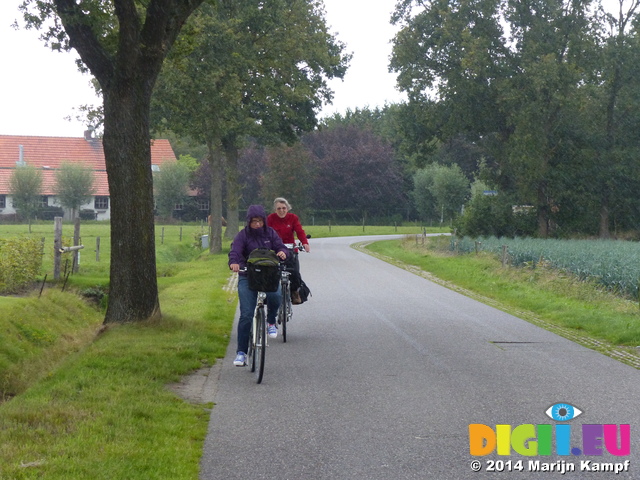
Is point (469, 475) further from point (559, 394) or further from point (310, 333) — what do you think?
point (310, 333)

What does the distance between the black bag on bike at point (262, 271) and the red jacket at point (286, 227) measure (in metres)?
2.72

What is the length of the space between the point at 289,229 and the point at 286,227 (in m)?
0.06

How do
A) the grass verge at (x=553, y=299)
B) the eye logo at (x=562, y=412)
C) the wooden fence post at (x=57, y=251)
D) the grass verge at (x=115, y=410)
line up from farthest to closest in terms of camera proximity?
the wooden fence post at (x=57, y=251) < the grass verge at (x=553, y=299) < the eye logo at (x=562, y=412) < the grass verge at (x=115, y=410)

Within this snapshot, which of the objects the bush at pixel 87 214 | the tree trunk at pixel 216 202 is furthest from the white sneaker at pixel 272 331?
the bush at pixel 87 214

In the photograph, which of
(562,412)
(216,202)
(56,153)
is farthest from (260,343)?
(56,153)

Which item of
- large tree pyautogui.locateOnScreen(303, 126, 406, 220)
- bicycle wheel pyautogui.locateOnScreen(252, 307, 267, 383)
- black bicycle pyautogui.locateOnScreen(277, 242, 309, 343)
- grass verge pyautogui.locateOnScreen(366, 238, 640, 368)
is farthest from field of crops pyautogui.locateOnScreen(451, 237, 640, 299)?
large tree pyautogui.locateOnScreen(303, 126, 406, 220)

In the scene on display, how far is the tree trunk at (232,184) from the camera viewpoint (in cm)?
3697

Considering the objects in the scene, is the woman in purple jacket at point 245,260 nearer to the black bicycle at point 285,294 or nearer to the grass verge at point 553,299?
the black bicycle at point 285,294

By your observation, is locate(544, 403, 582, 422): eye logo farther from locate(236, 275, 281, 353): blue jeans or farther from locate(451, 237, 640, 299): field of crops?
locate(451, 237, 640, 299): field of crops

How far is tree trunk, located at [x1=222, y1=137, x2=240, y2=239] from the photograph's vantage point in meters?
37.0

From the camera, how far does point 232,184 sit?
3684 cm

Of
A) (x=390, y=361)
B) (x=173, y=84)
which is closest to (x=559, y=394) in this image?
(x=390, y=361)

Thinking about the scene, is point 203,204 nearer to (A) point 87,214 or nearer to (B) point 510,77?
(A) point 87,214

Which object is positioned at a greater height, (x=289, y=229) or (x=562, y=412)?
(x=289, y=229)
